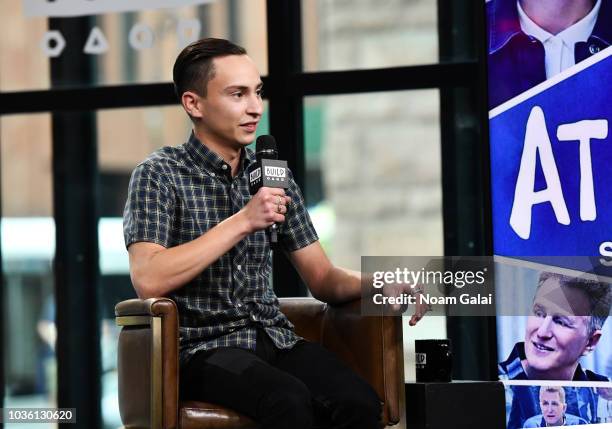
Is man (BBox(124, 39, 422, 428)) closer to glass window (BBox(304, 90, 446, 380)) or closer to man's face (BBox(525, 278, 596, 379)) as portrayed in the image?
man's face (BBox(525, 278, 596, 379))

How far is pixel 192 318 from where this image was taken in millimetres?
2859

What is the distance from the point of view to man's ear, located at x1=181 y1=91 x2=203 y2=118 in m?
2.97

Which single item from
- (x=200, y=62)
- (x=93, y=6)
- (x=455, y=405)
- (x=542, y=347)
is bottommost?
(x=455, y=405)

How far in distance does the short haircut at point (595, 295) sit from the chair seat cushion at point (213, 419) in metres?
1.60

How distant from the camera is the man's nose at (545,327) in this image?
388cm

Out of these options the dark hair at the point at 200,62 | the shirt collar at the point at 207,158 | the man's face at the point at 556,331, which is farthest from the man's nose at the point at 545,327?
the dark hair at the point at 200,62

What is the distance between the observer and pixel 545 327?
389 centimetres

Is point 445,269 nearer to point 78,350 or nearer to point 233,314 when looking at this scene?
point 233,314

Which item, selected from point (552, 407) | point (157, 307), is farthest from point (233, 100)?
point (552, 407)

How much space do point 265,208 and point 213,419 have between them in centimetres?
58

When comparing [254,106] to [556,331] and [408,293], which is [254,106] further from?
[556,331]

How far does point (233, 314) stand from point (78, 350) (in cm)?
230

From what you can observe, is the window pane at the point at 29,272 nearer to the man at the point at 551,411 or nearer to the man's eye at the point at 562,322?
the man at the point at 551,411

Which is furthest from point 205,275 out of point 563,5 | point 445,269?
point 563,5
